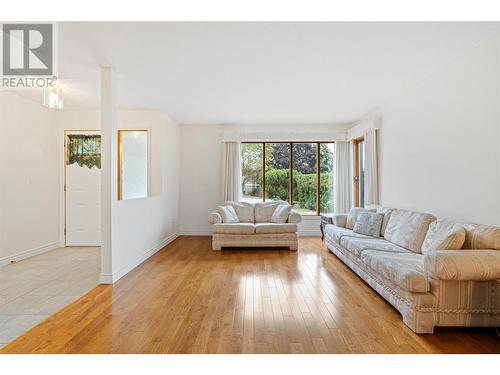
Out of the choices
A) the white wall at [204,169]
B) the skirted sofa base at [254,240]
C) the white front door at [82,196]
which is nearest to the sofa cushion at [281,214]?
the skirted sofa base at [254,240]

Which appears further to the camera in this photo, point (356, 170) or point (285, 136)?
point (285, 136)

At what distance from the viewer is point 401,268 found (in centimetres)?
247

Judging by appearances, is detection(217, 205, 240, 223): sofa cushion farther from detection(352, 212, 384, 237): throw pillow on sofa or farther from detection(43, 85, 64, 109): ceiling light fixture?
detection(43, 85, 64, 109): ceiling light fixture

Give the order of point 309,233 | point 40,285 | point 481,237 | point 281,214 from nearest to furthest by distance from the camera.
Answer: point 481,237 → point 40,285 → point 281,214 → point 309,233

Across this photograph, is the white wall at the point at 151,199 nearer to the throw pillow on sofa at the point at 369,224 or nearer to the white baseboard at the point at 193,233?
the white baseboard at the point at 193,233

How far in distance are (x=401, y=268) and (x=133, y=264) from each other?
3437 mm

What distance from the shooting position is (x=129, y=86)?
4.13 meters

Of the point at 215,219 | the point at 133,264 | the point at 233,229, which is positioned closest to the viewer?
the point at 133,264

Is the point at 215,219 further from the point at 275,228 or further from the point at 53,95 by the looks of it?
the point at 53,95

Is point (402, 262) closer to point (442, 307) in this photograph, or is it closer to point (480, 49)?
point (442, 307)

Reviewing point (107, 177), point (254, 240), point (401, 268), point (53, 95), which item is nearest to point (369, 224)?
point (401, 268)

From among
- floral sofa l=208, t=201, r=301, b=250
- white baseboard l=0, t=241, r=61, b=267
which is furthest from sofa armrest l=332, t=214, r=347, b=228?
white baseboard l=0, t=241, r=61, b=267

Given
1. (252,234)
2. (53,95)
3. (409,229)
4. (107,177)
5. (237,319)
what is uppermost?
(53,95)

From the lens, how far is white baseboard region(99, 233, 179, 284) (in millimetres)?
3439
